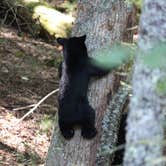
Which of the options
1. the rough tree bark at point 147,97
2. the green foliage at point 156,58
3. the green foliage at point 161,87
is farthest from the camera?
the rough tree bark at point 147,97

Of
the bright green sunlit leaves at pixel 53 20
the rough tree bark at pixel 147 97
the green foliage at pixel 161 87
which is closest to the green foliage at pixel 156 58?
the green foliage at pixel 161 87

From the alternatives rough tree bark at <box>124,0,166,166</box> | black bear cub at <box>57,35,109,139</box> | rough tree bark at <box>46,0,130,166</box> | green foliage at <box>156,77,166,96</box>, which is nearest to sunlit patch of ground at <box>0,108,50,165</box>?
rough tree bark at <box>46,0,130,166</box>

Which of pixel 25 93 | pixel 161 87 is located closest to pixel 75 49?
pixel 161 87

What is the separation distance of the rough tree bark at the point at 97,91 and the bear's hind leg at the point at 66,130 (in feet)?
0.19

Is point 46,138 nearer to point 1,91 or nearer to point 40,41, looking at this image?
point 1,91

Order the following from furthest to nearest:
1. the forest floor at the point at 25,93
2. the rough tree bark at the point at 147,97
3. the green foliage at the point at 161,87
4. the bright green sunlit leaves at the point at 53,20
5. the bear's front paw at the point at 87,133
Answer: the bright green sunlit leaves at the point at 53,20
the forest floor at the point at 25,93
the bear's front paw at the point at 87,133
the rough tree bark at the point at 147,97
the green foliage at the point at 161,87

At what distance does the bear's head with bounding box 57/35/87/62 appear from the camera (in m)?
5.77

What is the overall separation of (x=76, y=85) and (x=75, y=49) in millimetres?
375

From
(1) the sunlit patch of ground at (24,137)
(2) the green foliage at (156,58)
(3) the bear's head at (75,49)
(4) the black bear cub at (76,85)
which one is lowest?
(1) the sunlit patch of ground at (24,137)

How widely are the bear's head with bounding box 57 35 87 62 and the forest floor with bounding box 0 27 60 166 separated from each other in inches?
54.6

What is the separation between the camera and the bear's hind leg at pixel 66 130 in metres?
5.96

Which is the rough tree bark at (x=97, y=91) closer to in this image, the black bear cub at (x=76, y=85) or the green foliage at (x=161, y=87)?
the black bear cub at (x=76, y=85)

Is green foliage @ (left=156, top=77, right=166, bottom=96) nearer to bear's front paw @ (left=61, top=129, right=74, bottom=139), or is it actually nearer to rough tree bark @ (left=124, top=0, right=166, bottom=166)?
rough tree bark @ (left=124, top=0, right=166, bottom=166)

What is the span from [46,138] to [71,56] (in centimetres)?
355
